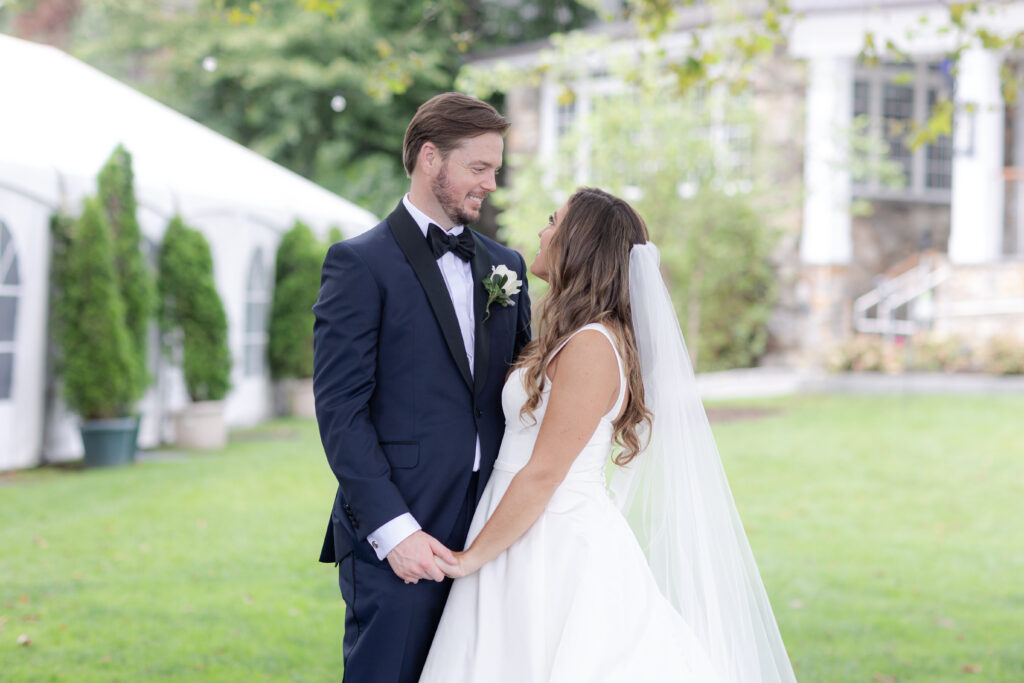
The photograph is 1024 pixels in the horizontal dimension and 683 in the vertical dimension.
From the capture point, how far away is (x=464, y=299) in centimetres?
295

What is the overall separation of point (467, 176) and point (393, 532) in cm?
98

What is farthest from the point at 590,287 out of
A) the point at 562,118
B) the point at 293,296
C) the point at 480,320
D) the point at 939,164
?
the point at 939,164

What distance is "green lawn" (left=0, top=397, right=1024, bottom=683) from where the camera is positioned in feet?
15.6

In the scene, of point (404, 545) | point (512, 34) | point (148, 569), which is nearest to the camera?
point (404, 545)

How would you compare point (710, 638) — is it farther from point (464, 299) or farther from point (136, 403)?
point (136, 403)

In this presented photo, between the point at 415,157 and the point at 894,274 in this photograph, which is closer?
the point at 415,157

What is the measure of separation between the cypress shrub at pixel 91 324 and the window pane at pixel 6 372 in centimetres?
44

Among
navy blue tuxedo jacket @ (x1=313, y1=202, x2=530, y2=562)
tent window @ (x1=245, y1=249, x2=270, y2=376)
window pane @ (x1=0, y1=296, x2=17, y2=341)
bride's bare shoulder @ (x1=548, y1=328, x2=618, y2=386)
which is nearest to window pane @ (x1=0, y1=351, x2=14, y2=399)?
window pane @ (x1=0, y1=296, x2=17, y2=341)

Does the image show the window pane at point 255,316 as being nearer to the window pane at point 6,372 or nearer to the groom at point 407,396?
the window pane at point 6,372

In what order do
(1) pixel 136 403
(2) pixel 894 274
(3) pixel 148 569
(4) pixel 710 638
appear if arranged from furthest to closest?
(2) pixel 894 274 < (1) pixel 136 403 < (3) pixel 148 569 < (4) pixel 710 638

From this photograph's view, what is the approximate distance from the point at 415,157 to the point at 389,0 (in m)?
20.6

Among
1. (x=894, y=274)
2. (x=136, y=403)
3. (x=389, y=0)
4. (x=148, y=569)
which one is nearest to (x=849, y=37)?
(x=894, y=274)

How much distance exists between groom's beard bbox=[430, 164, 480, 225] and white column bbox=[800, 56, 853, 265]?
14094 mm

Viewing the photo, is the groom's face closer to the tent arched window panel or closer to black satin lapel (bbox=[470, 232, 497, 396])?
black satin lapel (bbox=[470, 232, 497, 396])
